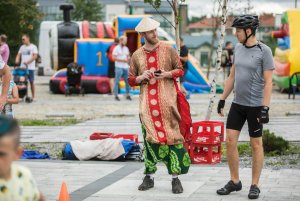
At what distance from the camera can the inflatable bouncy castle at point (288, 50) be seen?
25.5 m

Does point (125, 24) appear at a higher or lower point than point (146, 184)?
higher

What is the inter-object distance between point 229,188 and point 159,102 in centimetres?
116

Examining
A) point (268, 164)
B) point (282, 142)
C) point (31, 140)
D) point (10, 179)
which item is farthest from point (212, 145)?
point (10, 179)

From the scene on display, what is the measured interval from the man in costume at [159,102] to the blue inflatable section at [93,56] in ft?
60.2

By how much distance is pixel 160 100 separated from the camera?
27.4 ft

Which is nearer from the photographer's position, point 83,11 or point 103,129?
point 103,129

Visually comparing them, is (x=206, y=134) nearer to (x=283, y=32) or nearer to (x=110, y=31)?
(x=283, y=32)

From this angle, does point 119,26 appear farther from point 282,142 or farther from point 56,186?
point 56,186

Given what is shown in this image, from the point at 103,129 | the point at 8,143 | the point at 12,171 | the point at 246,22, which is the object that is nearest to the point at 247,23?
the point at 246,22

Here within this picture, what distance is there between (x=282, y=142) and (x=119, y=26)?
52.7ft

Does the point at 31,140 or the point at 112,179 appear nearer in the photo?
the point at 112,179

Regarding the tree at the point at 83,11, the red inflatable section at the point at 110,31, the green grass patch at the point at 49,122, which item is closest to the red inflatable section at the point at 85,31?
the red inflatable section at the point at 110,31

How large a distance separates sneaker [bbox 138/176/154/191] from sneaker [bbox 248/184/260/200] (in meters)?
1.14

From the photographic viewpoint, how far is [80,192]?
8305 mm
